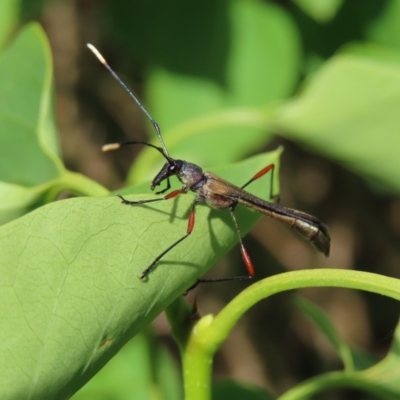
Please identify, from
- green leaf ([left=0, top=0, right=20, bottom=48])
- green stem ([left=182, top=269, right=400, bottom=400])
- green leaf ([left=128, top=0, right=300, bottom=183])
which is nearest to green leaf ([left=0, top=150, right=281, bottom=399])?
green stem ([left=182, top=269, right=400, bottom=400])

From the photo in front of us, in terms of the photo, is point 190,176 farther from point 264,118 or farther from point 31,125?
point 31,125

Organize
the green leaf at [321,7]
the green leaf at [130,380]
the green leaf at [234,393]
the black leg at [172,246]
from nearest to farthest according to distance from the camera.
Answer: the black leg at [172,246]
the green leaf at [234,393]
the green leaf at [321,7]
the green leaf at [130,380]

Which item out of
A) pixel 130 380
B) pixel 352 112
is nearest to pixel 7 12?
pixel 352 112

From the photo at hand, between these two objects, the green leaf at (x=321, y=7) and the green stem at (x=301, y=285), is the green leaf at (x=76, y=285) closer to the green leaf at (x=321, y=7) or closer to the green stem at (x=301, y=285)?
the green stem at (x=301, y=285)

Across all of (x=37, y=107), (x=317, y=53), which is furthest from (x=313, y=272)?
(x=317, y=53)

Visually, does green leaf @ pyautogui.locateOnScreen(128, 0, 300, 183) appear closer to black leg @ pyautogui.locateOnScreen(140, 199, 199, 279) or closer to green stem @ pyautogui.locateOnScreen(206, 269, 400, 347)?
black leg @ pyautogui.locateOnScreen(140, 199, 199, 279)

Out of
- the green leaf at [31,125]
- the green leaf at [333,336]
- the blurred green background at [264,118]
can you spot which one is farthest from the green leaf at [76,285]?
the blurred green background at [264,118]

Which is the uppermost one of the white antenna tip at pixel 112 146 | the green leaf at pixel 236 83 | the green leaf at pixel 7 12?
the green leaf at pixel 7 12
